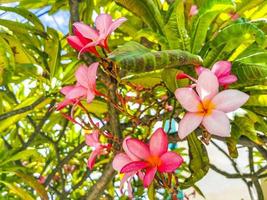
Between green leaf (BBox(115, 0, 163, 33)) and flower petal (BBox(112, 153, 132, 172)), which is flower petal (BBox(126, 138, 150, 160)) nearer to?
flower petal (BBox(112, 153, 132, 172))

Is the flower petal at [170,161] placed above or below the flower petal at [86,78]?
below

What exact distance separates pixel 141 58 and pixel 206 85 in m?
0.13

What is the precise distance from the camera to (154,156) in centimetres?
57

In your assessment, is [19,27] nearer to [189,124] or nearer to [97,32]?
[97,32]

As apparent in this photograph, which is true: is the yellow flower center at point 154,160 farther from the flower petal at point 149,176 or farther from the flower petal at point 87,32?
the flower petal at point 87,32

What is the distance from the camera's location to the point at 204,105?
0.53m

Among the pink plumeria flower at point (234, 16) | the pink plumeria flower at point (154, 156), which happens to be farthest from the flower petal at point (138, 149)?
the pink plumeria flower at point (234, 16)

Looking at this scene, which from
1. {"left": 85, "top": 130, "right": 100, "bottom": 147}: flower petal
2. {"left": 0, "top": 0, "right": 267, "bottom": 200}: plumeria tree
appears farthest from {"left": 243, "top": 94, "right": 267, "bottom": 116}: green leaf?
{"left": 85, "top": 130, "right": 100, "bottom": 147}: flower petal

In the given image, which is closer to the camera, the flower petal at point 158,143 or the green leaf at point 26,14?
the flower petal at point 158,143

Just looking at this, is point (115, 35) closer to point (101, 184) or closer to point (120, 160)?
point (101, 184)

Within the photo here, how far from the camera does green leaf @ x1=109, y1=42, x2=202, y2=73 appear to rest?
1.36 ft

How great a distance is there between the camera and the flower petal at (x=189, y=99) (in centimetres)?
53

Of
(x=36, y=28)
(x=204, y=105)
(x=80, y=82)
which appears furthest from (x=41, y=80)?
(x=204, y=105)

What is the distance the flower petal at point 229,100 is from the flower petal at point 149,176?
0.11 m
